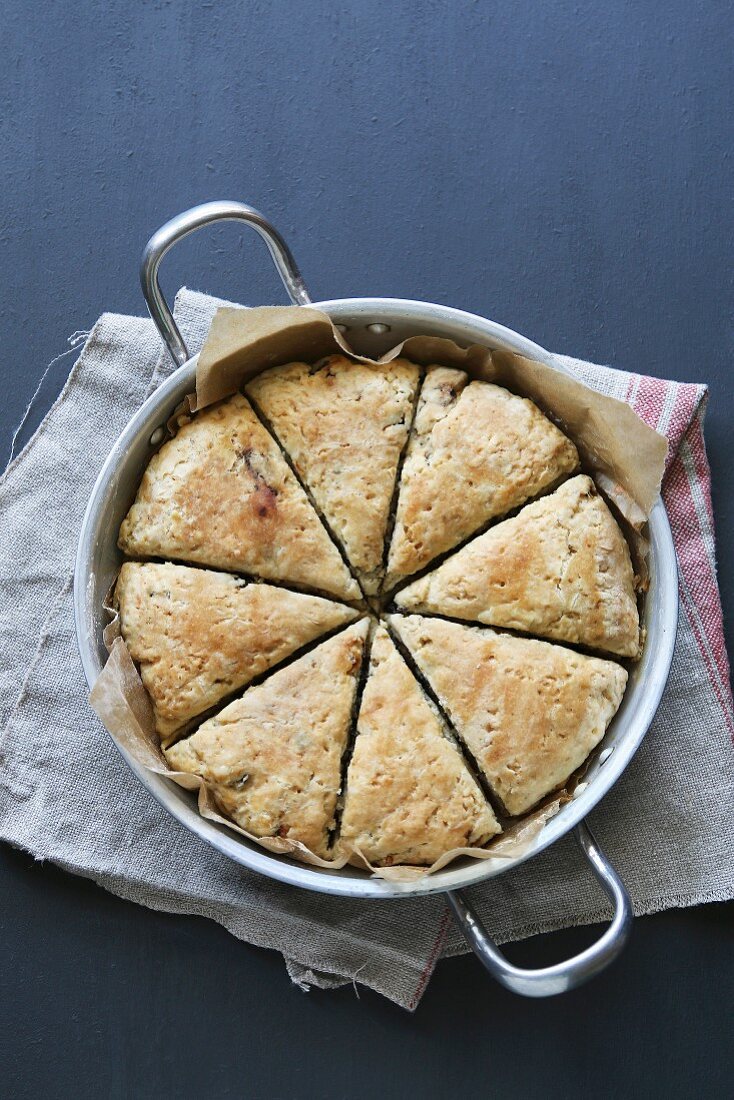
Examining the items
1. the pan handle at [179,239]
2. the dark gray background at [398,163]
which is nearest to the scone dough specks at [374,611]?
the pan handle at [179,239]

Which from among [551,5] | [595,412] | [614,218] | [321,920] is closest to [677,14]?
[551,5]

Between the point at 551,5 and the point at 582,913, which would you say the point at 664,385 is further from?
the point at 582,913

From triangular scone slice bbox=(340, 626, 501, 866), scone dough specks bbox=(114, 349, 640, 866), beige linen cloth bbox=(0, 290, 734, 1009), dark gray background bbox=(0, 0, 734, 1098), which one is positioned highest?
dark gray background bbox=(0, 0, 734, 1098)

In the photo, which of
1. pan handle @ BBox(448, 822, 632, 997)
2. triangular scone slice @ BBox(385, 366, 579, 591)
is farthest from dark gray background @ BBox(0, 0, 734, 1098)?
pan handle @ BBox(448, 822, 632, 997)

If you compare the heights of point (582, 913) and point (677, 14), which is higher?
point (677, 14)

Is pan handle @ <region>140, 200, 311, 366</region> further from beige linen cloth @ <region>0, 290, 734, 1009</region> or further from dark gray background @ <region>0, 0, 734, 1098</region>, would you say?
beige linen cloth @ <region>0, 290, 734, 1009</region>

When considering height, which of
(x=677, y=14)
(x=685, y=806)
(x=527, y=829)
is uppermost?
(x=677, y=14)

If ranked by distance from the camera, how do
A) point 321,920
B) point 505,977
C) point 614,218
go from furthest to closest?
point 614,218 < point 321,920 < point 505,977
